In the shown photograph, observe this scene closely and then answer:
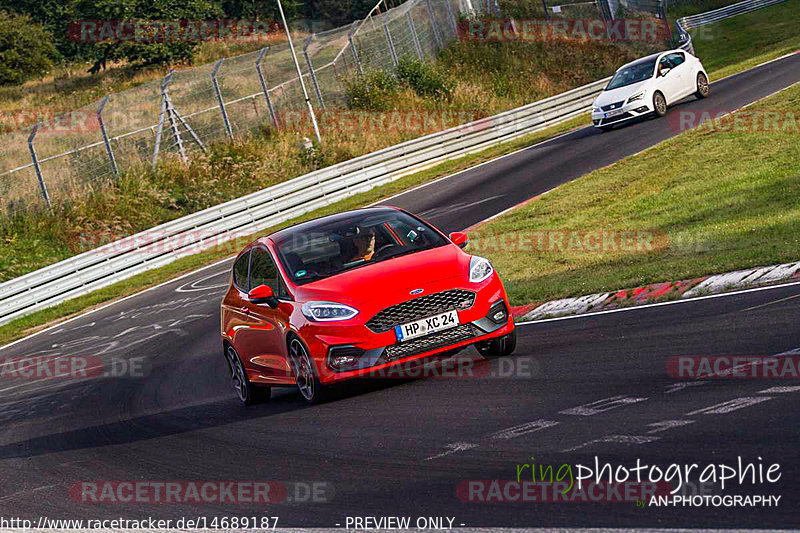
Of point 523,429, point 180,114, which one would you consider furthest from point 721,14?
point 523,429

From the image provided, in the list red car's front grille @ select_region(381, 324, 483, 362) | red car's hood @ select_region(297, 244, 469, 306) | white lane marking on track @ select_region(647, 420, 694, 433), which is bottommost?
red car's front grille @ select_region(381, 324, 483, 362)

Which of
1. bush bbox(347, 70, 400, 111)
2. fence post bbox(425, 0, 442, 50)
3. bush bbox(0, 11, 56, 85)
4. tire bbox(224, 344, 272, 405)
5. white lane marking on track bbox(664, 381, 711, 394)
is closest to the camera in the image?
white lane marking on track bbox(664, 381, 711, 394)

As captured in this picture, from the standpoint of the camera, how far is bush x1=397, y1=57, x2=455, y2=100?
150 ft

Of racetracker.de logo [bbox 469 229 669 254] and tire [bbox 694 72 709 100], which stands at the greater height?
racetracker.de logo [bbox 469 229 669 254]

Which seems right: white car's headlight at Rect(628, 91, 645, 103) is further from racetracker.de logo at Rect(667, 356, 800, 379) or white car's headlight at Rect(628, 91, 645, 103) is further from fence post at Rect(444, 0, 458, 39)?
fence post at Rect(444, 0, 458, 39)

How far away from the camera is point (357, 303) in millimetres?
9008

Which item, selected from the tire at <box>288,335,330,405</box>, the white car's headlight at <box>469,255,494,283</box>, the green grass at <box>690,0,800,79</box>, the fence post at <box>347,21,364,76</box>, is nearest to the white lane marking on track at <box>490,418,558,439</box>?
the white car's headlight at <box>469,255,494,283</box>

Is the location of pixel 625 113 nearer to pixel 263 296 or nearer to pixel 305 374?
pixel 263 296

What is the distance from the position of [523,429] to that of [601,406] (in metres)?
0.62

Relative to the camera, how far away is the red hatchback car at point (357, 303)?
8953mm

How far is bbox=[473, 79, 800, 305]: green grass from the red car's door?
3.96 metres

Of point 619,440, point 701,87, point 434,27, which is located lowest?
point 701,87

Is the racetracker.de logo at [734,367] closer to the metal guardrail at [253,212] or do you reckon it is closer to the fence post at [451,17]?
the metal guardrail at [253,212]

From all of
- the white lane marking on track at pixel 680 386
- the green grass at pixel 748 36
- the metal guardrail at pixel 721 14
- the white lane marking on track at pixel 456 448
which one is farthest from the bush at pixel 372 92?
the white lane marking on track at pixel 456 448
